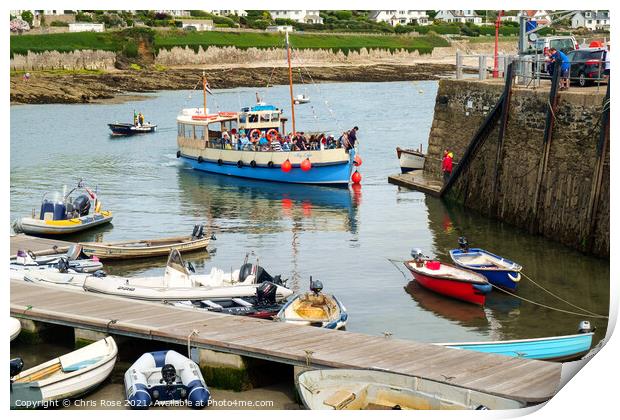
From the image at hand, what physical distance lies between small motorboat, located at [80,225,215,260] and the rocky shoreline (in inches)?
1902

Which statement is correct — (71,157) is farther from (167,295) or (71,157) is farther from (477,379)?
(477,379)

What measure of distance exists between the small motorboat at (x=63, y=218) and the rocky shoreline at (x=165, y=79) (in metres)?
44.6

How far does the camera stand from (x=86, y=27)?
95625 millimetres

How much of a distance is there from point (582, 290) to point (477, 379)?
956 cm

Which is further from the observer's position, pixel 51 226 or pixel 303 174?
pixel 303 174

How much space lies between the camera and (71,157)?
5253 cm

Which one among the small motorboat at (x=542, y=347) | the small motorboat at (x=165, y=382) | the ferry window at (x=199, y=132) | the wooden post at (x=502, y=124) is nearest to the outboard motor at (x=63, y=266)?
the small motorboat at (x=165, y=382)

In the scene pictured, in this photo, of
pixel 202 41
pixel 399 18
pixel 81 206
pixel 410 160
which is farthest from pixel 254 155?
pixel 399 18

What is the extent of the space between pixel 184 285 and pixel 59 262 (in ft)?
11.6

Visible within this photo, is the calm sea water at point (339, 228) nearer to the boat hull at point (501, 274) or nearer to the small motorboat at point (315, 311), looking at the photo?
the boat hull at point (501, 274)

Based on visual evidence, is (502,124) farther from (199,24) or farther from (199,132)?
(199,24)

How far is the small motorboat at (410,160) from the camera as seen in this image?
39.8 m
